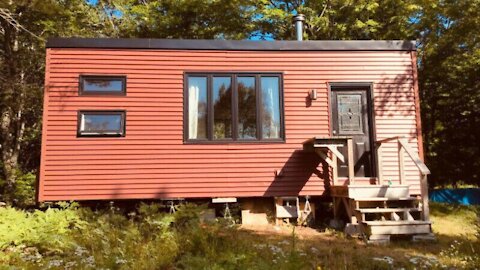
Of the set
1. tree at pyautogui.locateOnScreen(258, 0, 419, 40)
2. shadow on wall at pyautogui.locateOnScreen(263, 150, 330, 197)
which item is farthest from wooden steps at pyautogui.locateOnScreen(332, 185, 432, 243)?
tree at pyautogui.locateOnScreen(258, 0, 419, 40)

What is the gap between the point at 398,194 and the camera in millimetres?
6656

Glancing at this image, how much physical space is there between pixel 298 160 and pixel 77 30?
10199 mm

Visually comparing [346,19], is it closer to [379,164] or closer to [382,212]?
[379,164]

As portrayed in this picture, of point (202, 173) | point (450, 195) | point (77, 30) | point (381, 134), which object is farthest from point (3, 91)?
point (450, 195)

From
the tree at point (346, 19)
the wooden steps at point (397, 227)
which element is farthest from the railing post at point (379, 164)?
the tree at point (346, 19)

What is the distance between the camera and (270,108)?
778cm

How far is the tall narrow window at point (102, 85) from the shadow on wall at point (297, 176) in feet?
11.1

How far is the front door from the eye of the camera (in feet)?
25.6

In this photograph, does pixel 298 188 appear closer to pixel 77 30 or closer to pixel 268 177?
pixel 268 177

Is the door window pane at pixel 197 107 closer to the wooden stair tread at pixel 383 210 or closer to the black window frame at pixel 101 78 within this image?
the black window frame at pixel 101 78

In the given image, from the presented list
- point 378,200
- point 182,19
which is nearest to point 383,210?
point 378,200

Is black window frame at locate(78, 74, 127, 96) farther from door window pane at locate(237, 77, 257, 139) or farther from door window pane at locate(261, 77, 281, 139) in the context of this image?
door window pane at locate(261, 77, 281, 139)

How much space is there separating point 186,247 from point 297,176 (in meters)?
3.21

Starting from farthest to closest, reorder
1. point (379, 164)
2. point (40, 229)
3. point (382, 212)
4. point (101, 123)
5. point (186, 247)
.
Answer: point (379, 164) < point (101, 123) < point (382, 212) < point (40, 229) < point (186, 247)
